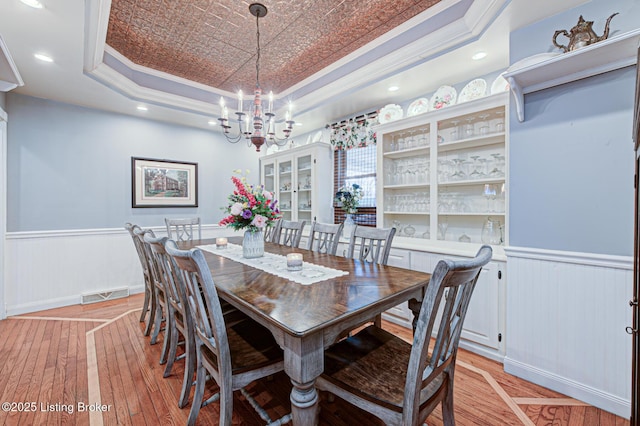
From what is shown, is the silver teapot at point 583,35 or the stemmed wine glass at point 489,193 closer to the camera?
the silver teapot at point 583,35

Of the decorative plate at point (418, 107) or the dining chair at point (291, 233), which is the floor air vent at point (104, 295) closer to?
the dining chair at point (291, 233)

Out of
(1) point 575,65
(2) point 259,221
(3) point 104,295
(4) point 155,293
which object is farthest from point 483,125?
(3) point 104,295

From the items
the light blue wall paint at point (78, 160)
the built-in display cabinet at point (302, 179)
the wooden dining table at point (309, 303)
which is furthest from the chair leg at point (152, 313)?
the built-in display cabinet at point (302, 179)

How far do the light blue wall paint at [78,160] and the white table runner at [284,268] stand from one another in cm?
224

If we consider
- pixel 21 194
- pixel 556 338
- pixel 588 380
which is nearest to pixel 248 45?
pixel 21 194

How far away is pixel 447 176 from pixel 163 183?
379cm

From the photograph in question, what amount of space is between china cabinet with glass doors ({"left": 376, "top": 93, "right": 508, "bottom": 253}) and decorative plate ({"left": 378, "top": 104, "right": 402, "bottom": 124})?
0.63 ft

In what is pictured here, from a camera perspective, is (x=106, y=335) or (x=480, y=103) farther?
(x=106, y=335)

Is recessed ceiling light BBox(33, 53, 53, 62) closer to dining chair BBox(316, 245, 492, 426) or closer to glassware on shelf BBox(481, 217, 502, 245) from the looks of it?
dining chair BBox(316, 245, 492, 426)

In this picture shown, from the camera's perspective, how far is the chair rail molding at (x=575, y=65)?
144 cm

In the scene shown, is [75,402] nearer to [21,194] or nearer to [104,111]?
[21,194]

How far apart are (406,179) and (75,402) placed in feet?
10.5

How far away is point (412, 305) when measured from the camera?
162cm

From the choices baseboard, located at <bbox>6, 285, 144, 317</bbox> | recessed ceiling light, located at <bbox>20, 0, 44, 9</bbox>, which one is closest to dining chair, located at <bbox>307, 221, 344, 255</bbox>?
recessed ceiling light, located at <bbox>20, 0, 44, 9</bbox>
